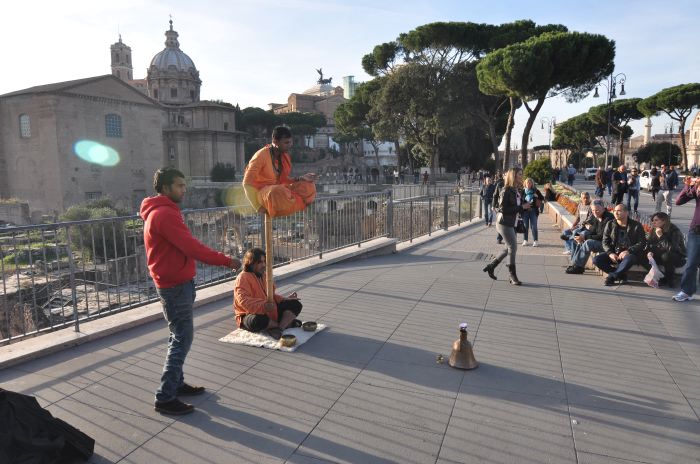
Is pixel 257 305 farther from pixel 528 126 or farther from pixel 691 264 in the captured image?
pixel 528 126

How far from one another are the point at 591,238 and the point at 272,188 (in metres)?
5.81

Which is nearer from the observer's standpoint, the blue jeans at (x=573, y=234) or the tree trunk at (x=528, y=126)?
the blue jeans at (x=573, y=234)

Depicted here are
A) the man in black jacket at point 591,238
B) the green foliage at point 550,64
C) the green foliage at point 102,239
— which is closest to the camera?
the green foliage at point 102,239

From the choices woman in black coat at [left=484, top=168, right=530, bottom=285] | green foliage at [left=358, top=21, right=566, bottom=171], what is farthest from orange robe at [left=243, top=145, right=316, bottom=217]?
green foliage at [left=358, top=21, right=566, bottom=171]

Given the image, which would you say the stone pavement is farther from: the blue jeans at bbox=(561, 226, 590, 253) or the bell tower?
the bell tower

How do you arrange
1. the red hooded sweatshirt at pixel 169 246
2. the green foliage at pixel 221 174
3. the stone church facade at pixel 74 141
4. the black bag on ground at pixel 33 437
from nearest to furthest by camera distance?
the black bag on ground at pixel 33 437, the red hooded sweatshirt at pixel 169 246, the stone church facade at pixel 74 141, the green foliage at pixel 221 174

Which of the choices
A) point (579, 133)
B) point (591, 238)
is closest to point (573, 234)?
point (591, 238)

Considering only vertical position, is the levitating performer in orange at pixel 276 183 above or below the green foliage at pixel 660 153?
below

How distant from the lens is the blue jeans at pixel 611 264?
690 centimetres

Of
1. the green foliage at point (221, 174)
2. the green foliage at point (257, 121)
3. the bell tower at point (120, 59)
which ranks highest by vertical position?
the bell tower at point (120, 59)

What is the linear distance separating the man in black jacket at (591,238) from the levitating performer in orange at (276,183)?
17.3ft

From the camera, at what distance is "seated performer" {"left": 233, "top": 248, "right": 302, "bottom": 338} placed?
4.62m

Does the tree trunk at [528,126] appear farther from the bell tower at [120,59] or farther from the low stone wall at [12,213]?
the bell tower at [120,59]

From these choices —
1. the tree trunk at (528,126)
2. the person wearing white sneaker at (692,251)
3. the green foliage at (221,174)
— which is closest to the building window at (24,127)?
the green foliage at (221,174)
